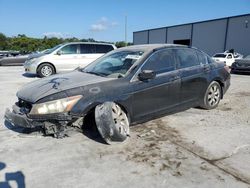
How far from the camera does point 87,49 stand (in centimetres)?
1362

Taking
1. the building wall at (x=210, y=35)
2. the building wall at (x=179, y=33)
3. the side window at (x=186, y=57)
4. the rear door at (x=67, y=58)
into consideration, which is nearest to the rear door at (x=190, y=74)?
the side window at (x=186, y=57)

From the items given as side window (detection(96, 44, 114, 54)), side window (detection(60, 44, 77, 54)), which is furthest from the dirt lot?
side window (detection(96, 44, 114, 54))

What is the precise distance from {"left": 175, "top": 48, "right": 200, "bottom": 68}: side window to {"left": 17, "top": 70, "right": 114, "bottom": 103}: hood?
171 centimetres

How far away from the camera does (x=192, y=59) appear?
5918 mm

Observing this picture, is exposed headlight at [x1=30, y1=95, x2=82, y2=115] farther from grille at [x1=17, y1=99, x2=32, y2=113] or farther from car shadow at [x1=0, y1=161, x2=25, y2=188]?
car shadow at [x1=0, y1=161, x2=25, y2=188]

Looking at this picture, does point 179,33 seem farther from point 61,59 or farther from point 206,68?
point 206,68

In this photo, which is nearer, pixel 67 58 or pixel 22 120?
pixel 22 120

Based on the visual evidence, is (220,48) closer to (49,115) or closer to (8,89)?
(8,89)

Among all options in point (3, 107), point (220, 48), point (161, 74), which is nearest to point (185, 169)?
point (161, 74)

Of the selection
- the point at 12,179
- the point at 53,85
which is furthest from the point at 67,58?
the point at 12,179

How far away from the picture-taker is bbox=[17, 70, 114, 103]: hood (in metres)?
4.30

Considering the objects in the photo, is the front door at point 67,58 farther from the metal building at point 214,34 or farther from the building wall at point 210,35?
the building wall at point 210,35

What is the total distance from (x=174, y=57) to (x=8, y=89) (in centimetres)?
617

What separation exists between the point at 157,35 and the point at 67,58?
3385 cm
